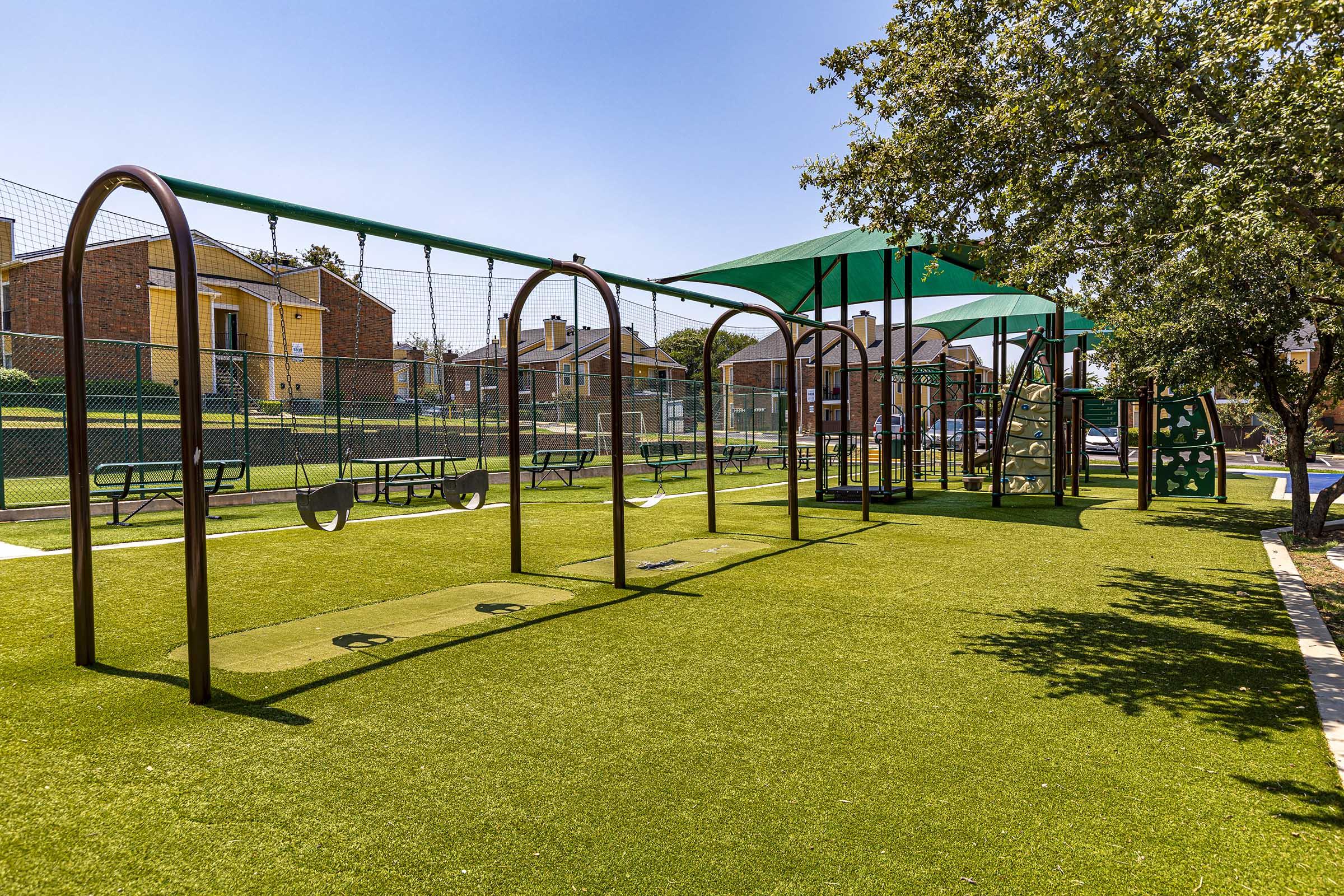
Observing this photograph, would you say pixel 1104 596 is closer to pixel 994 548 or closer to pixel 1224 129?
pixel 994 548

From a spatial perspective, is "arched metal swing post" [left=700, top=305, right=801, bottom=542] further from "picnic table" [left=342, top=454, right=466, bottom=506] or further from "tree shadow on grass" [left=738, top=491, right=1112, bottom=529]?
"picnic table" [left=342, top=454, right=466, bottom=506]

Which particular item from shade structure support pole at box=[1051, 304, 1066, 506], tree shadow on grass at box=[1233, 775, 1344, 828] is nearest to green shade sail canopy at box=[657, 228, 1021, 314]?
shade structure support pole at box=[1051, 304, 1066, 506]

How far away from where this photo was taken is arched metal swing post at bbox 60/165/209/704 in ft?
12.4

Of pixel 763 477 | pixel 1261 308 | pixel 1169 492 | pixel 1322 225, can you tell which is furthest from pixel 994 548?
pixel 763 477

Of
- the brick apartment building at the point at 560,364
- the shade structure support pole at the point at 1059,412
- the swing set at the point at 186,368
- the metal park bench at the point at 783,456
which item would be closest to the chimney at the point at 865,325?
the brick apartment building at the point at 560,364

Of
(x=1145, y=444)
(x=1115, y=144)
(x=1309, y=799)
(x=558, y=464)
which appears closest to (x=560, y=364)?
(x=558, y=464)

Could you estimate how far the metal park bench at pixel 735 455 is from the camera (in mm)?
21391

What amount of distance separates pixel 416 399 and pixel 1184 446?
1467 cm

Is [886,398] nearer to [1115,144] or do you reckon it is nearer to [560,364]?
[1115,144]

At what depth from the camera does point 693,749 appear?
132 inches

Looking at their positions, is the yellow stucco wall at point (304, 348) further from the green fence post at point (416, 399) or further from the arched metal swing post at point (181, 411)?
the arched metal swing post at point (181, 411)

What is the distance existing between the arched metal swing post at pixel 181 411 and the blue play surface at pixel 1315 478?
21893 mm

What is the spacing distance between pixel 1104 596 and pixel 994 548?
7.62 ft

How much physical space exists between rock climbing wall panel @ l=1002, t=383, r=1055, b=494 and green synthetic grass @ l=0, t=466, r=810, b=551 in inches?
196
